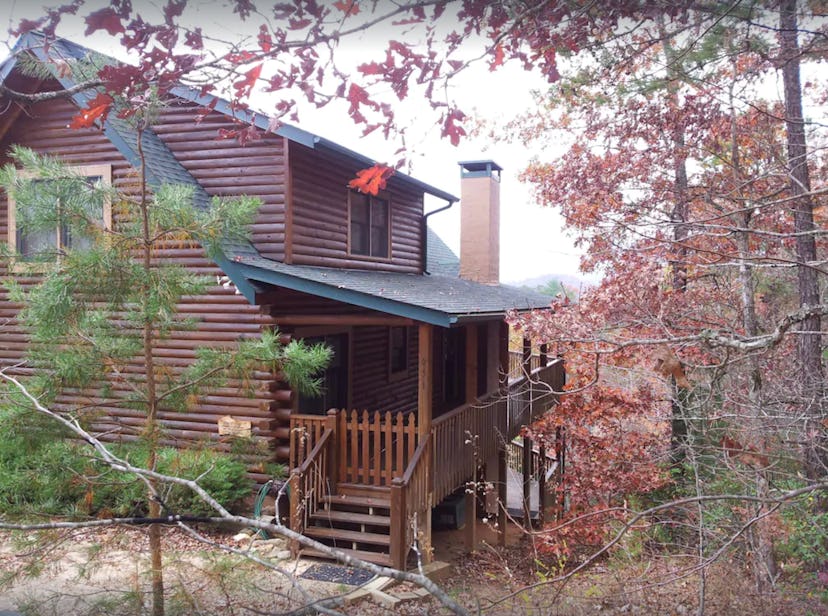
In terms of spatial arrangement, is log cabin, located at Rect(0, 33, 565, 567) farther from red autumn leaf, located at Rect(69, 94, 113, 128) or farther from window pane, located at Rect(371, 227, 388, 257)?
red autumn leaf, located at Rect(69, 94, 113, 128)

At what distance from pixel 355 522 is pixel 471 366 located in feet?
12.8

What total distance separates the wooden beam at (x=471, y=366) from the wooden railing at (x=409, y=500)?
251 cm

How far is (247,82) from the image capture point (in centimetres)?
303

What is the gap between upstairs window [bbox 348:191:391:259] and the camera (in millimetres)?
11828

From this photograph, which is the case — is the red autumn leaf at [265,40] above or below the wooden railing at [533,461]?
above

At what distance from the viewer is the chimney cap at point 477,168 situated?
53.1 ft

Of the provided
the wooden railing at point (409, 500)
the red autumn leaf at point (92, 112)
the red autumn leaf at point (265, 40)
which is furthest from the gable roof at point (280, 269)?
the red autumn leaf at point (265, 40)

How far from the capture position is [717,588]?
21.1ft

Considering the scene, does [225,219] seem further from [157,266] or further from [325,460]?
[325,460]

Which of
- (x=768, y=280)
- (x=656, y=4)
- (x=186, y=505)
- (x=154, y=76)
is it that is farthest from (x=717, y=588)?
(x=768, y=280)

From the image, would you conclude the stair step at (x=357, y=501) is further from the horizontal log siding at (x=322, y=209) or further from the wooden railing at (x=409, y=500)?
the horizontal log siding at (x=322, y=209)

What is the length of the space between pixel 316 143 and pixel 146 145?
2.72 meters

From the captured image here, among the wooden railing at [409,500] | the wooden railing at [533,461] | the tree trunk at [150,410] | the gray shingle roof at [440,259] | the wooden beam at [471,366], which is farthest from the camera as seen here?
the gray shingle roof at [440,259]

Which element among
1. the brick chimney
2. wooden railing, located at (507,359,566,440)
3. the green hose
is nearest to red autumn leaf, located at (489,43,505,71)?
the green hose
